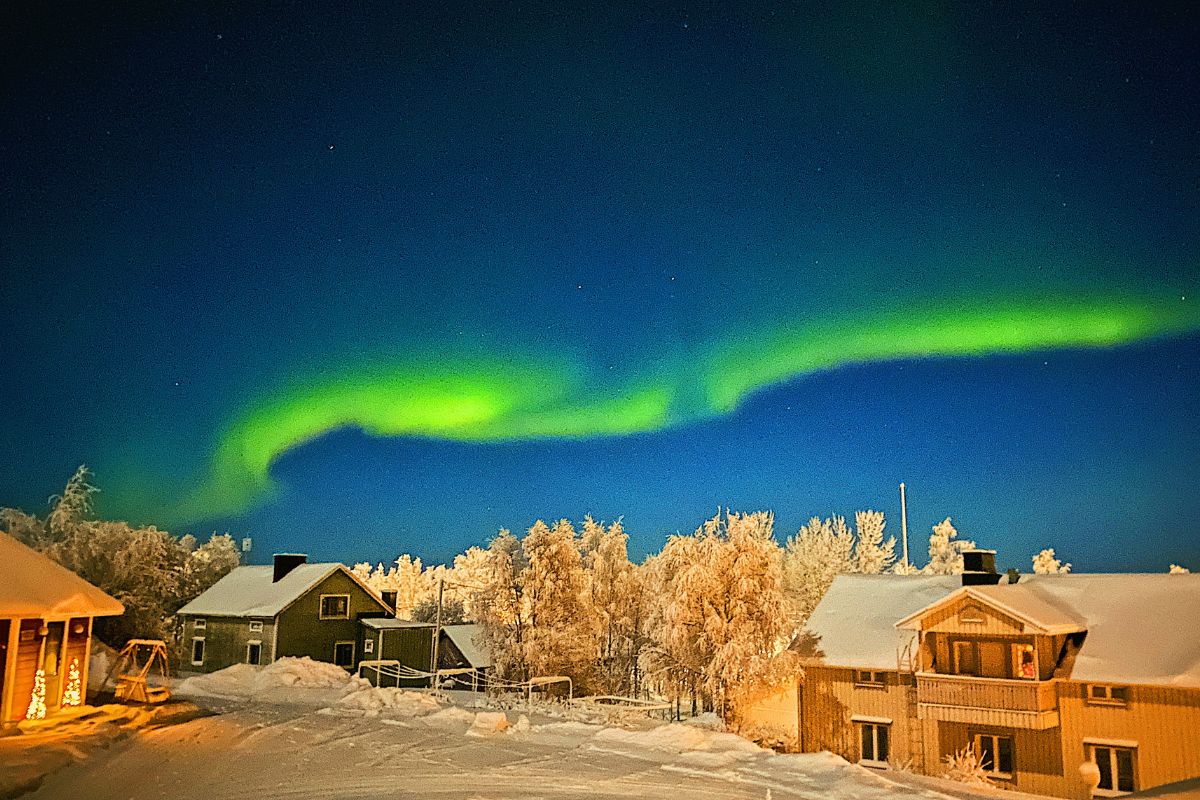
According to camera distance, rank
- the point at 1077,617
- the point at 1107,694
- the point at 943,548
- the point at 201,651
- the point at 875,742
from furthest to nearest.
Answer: the point at 943,548 < the point at 201,651 < the point at 875,742 < the point at 1077,617 < the point at 1107,694

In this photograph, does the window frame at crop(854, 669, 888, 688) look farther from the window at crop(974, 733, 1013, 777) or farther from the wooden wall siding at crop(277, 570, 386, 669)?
the wooden wall siding at crop(277, 570, 386, 669)

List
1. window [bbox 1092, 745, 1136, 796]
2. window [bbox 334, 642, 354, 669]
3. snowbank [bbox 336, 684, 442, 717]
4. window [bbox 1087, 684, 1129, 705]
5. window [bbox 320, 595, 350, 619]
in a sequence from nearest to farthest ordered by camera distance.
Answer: snowbank [bbox 336, 684, 442, 717], window [bbox 1092, 745, 1136, 796], window [bbox 1087, 684, 1129, 705], window [bbox 320, 595, 350, 619], window [bbox 334, 642, 354, 669]

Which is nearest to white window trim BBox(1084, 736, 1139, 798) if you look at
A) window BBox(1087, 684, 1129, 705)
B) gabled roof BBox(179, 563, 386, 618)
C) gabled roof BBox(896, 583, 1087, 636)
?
window BBox(1087, 684, 1129, 705)

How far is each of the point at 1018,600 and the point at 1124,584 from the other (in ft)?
16.9

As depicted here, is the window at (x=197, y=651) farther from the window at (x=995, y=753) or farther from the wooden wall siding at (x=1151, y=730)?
the wooden wall siding at (x=1151, y=730)

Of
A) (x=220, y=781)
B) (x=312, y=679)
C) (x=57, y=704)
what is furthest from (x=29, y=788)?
(x=312, y=679)

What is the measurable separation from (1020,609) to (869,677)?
608 cm

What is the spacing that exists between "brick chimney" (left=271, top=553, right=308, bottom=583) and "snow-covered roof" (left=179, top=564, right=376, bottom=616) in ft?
0.78

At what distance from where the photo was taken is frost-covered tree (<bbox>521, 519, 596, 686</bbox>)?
4575 centimetres

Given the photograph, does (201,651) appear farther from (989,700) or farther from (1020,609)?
(1020,609)

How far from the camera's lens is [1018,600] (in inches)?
1182

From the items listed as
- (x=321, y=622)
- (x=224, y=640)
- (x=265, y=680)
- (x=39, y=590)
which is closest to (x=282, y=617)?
(x=321, y=622)

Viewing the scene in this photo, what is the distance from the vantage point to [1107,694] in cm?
2809

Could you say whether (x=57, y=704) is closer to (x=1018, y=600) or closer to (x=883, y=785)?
(x=883, y=785)
